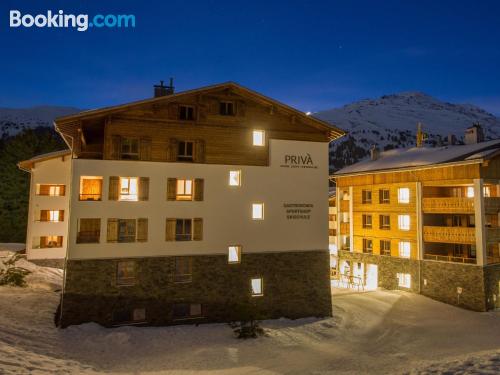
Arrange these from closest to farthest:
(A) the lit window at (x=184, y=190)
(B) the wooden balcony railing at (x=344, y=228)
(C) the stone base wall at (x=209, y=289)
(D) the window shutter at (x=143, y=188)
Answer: (C) the stone base wall at (x=209, y=289) → (D) the window shutter at (x=143, y=188) → (A) the lit window at (x=184, y=190) → (B) the wooden balcony railing at (x=344, y=228)

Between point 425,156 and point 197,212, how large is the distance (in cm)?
2501

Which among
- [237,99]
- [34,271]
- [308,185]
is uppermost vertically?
[237,99]

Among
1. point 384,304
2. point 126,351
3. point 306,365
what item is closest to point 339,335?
point 306,365

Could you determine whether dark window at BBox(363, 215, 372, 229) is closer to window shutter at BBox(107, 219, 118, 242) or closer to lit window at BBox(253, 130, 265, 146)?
lit window at BBox(253, 130, 265, 146)

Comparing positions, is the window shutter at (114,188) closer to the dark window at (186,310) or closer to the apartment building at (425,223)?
the dark window at (186,310)

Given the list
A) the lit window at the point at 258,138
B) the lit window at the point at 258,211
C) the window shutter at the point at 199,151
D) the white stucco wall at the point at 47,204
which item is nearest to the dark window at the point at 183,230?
the window shutter at the point at 199,151

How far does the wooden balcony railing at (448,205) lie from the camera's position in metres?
31.7

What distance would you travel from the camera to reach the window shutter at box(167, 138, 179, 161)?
23.5m

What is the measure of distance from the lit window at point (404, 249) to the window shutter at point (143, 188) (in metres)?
26.2

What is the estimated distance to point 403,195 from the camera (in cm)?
3644

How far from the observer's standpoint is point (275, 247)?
992 inches

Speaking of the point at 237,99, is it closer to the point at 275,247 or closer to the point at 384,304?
the point at 275,247

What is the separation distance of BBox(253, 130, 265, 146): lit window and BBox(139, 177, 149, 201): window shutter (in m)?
7.86

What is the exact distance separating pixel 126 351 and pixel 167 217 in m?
7.95
